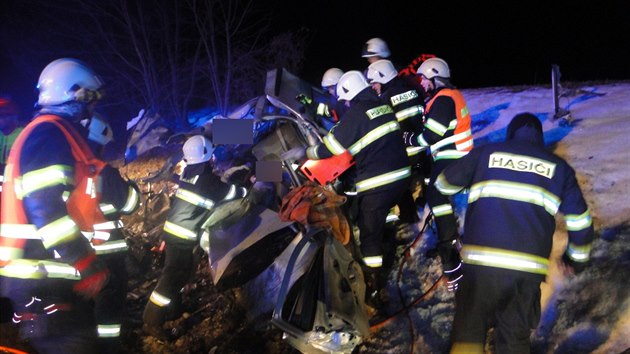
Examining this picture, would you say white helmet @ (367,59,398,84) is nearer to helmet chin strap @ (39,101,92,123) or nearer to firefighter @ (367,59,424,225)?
firefighter @ (367,59,424,225)

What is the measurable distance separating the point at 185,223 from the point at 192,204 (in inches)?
7.4

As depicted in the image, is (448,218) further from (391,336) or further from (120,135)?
(120,135)

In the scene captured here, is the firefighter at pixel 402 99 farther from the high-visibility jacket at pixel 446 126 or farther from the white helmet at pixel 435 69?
the high-visibility jacket at pixel 446 126

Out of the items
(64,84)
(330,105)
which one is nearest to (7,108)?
(64,84)

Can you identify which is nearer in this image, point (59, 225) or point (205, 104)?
point (59, 225)

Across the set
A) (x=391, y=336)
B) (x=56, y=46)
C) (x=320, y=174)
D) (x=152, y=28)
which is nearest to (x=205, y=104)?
(x=152, y=28)

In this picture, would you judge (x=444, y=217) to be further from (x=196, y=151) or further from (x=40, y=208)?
(x=40, y=208)

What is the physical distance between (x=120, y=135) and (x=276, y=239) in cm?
1110

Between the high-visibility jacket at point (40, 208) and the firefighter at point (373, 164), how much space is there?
2.43m

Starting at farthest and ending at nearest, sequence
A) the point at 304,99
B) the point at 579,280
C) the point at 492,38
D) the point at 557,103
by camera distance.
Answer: the point at 492,38, the point at 557,103, the point at 304,99, the point at 579,280

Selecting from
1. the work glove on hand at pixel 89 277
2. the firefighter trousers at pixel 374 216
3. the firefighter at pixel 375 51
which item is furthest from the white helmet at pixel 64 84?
the firefighter at pixel 375 51

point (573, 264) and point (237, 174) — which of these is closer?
point (573, 264)

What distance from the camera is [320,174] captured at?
4.79 meters

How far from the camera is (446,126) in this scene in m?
4.70
